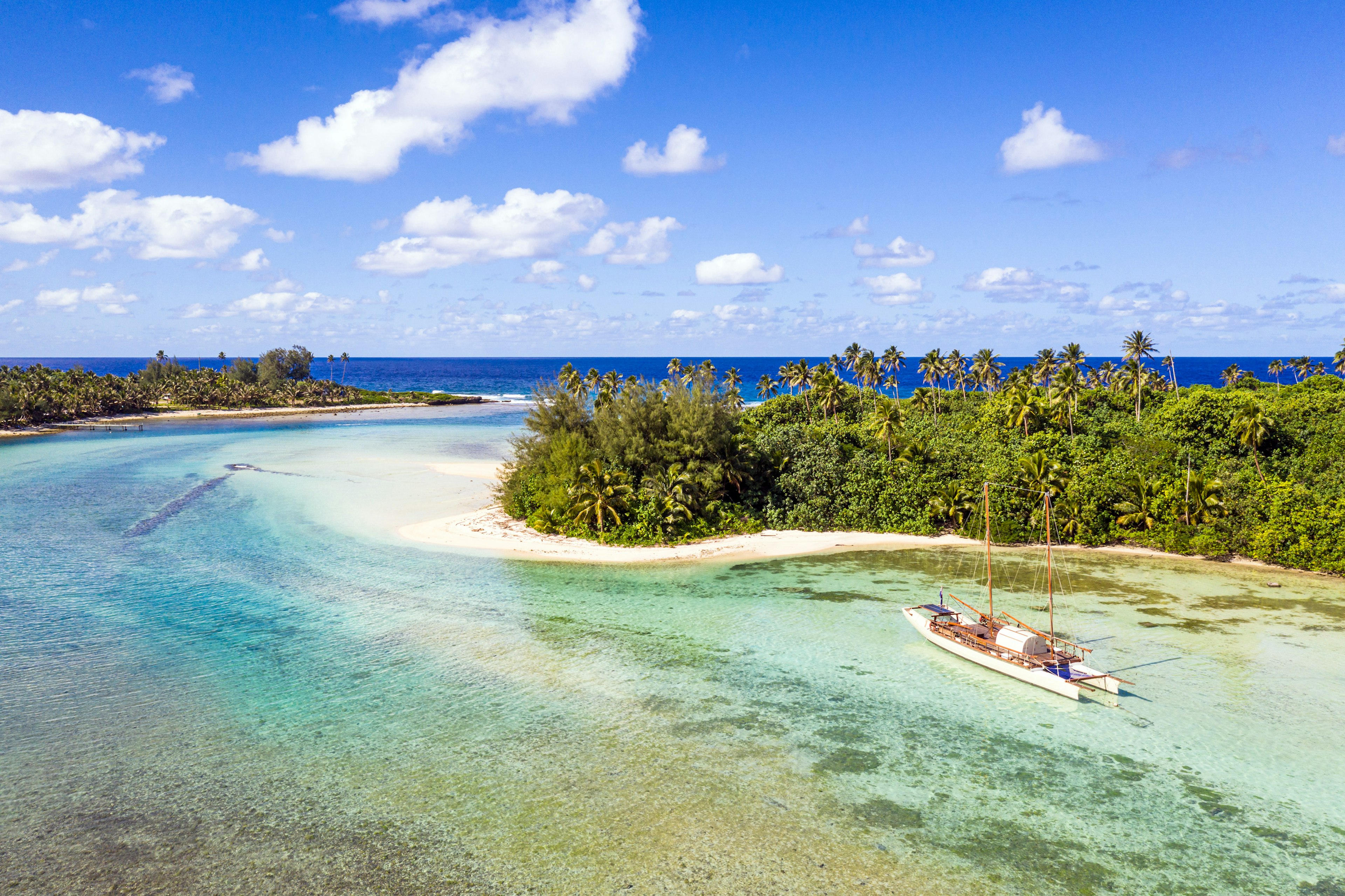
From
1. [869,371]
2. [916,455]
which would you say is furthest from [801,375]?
[916,455]

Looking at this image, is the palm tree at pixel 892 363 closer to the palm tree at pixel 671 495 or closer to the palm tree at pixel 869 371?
the palm tree at pixel 869 371

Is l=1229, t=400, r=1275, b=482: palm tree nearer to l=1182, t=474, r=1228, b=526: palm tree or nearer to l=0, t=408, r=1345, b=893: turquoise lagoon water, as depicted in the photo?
l=1182, t=474, r=1228, b=526: palm tree

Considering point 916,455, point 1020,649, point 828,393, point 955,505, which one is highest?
point 828,393

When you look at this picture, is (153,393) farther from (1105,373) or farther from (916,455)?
(1105,373)

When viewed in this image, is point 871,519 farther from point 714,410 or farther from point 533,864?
point 533,864

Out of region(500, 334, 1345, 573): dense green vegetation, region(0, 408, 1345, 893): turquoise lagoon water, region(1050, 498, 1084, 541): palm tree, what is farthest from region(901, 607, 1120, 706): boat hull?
region(1050, 498, 1084, 541): palm tree

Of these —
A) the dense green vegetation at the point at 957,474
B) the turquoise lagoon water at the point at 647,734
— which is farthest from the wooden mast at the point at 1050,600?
the dense green vegetation at the point at 957,474
